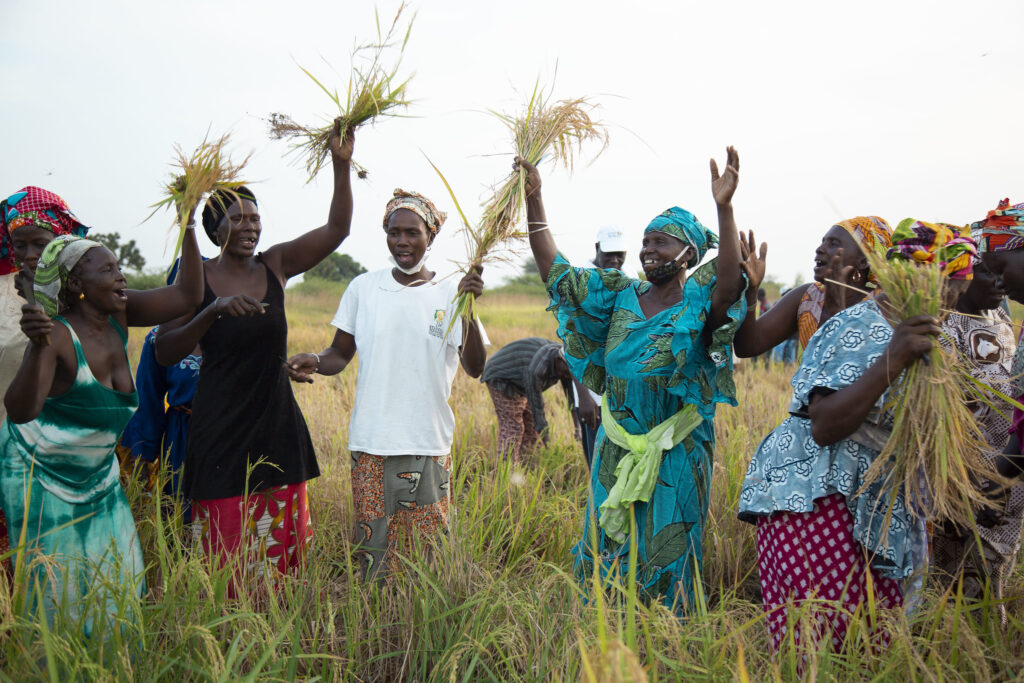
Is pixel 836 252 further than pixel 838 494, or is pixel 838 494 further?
pixel 836 252

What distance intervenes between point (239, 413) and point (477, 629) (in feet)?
4.66

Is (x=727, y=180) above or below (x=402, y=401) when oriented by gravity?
above

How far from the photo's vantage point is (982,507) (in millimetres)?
2789

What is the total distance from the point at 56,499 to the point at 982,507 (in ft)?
11.6

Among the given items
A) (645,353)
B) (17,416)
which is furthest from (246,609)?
(645,353)

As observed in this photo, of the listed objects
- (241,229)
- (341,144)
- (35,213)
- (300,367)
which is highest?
(341,144)

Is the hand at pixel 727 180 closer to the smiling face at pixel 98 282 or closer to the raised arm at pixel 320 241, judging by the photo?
the raised arm at pixel 320 241

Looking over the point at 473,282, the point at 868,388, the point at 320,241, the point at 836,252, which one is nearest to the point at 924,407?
the point at 868,388

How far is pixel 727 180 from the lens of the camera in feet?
8.20

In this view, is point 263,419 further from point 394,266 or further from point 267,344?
point 394,266

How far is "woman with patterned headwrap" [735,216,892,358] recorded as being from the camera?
100 inches

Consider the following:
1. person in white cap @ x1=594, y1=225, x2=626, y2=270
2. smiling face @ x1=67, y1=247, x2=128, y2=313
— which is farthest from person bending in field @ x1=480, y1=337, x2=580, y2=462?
smiling face @ x1=67, y1=247, x2=128, y2=313

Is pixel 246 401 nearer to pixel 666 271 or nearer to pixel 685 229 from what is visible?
pixel 666 271

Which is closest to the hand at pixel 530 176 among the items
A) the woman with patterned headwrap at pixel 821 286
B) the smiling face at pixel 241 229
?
the woman with patterned headwrap at pixel 821 286
